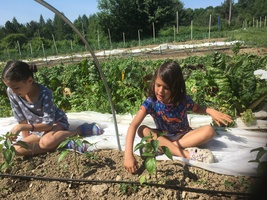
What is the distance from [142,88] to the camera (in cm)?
372

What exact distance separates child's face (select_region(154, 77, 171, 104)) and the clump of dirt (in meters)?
0.49

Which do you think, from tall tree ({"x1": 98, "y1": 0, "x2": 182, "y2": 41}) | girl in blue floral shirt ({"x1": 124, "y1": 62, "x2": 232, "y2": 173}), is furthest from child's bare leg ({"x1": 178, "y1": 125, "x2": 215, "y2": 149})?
tall tree ({"x1": 98, "y1": 0, "x2": 182, "y2": 41})

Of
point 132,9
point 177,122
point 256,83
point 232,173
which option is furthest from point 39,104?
point 132,9

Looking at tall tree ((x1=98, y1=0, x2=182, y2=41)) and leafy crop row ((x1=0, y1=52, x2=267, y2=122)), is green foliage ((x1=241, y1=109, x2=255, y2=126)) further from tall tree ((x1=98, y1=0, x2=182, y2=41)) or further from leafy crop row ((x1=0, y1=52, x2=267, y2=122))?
→ tall tree ((x1=98, y1=0, x2=182, y2=41))

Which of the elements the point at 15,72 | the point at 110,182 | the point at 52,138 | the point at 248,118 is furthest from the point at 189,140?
the point at 15,72

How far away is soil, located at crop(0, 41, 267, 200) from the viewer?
67.3 inches

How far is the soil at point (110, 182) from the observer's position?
1710mm

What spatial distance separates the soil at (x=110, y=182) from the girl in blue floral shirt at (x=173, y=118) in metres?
0.13

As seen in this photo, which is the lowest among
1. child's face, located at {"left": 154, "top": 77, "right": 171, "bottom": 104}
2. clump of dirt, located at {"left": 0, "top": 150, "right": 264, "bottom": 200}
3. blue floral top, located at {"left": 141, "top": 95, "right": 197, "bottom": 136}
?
clump of dirt, located at {"left": 0, "top": 150, "right": 264, "bottom": 200}

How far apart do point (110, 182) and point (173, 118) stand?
73 centimetres

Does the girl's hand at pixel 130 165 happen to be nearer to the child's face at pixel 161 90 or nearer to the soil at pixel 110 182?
the soil at pixel 110 182

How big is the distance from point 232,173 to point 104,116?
165 centimetres

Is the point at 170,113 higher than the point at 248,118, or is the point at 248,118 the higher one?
the point at 170,113

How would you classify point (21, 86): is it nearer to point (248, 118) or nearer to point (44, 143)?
point (44, 143)
